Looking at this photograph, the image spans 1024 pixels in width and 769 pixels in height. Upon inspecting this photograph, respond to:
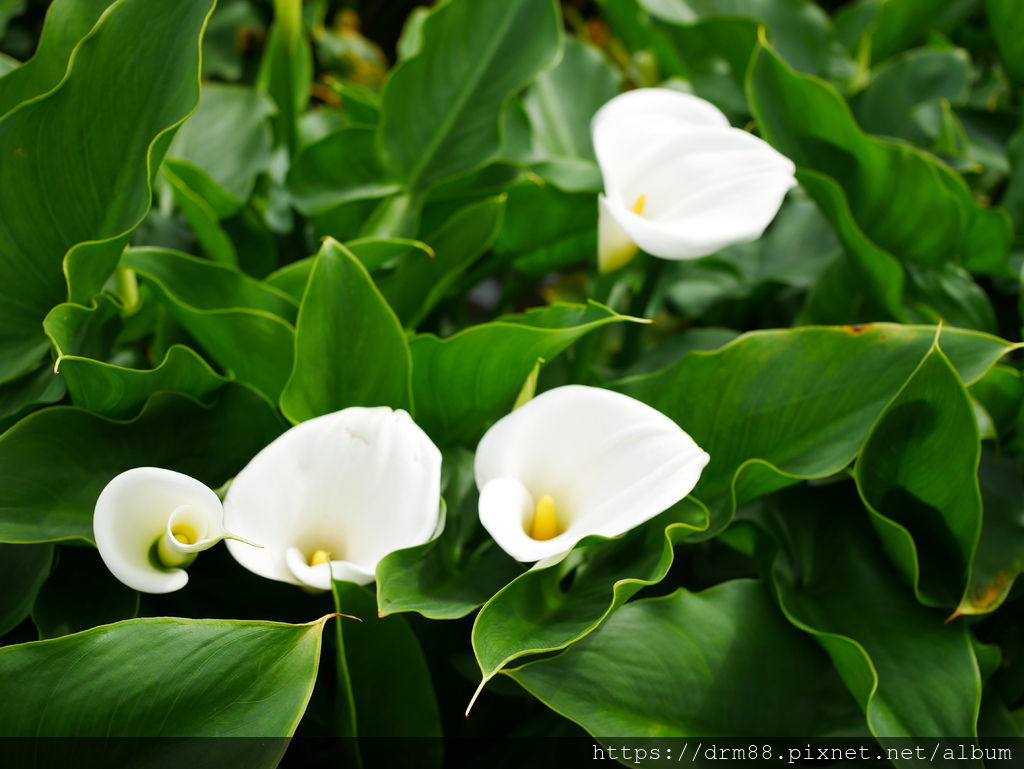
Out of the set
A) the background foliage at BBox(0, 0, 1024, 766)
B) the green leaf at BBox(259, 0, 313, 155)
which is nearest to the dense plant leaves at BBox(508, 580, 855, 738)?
the background foliage at BBox(0, 0, 1024, 766)

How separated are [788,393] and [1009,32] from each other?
594 mm

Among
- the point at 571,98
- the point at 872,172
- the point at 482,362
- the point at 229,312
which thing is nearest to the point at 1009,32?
the point at 872,172

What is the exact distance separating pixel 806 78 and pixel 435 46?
0.31m

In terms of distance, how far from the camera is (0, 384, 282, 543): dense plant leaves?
0.49m

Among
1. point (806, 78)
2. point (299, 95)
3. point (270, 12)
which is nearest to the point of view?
point (806, 78)

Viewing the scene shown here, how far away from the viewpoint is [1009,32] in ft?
2.90

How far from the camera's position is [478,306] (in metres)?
1.56

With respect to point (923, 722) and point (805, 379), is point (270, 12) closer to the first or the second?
point (805, 379)

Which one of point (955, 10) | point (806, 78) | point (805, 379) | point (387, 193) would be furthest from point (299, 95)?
point (955, 10)

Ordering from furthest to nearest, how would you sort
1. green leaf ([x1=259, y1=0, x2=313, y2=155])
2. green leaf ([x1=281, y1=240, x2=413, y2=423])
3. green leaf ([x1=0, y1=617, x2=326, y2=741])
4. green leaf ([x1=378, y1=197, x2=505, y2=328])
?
1. green leaf ([x1=259, y1=0, x2=313, y2=155])
2. green leaf ([x1=378, y1=197, x2=505, y2=328])
3. green leaf ([x1=281, y1=240, x2=413, y2=423])
4. green leaf ([x1=0, y1=617, x2=326, y2=741])

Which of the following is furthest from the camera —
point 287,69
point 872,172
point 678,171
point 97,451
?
point 287,69

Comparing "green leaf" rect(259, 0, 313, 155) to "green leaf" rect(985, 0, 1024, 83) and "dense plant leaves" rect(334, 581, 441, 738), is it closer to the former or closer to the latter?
"dense plant leaves" rect(334, 581, 441, 738)

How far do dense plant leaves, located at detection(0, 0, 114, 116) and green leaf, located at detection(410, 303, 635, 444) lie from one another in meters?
0.30

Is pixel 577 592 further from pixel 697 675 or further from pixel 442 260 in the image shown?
pixel 442 260
